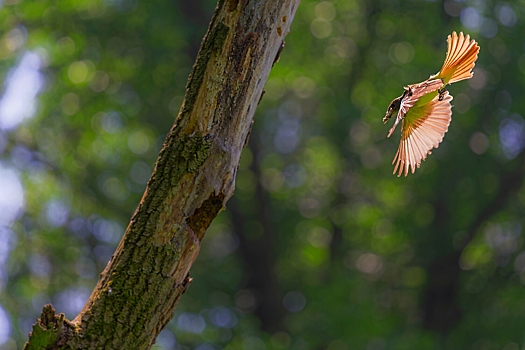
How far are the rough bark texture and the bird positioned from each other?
1.69 feet

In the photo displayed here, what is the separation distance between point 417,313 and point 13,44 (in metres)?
6.68

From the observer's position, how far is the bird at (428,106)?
2752 mm

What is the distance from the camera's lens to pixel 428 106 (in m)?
3.03

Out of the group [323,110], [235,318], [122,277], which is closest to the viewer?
[122,277]

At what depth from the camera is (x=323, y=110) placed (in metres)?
10.4

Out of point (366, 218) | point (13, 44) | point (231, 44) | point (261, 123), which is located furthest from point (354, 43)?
point (231, 44)

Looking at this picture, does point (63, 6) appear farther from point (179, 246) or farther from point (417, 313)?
point (179, 246)

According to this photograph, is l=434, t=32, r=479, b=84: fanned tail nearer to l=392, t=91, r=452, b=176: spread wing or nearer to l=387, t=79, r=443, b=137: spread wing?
l=387, t=79, r=443, b=137: spread wing

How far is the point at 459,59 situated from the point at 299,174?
25.5 feet

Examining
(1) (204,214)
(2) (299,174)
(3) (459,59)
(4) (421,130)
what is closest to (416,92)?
(3) (459,59)

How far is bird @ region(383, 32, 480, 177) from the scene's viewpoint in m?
2.75

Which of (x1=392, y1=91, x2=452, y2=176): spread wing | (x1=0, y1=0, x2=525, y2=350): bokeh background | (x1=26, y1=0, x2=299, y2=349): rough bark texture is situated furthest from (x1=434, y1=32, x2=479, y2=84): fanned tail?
(x1=0, y1=0, x2=525, y2=350): bokeh background

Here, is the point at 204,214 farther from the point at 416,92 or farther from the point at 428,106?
the point at 428,106

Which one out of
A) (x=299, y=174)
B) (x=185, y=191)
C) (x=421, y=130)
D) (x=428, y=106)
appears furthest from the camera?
(x=299, y=174)
